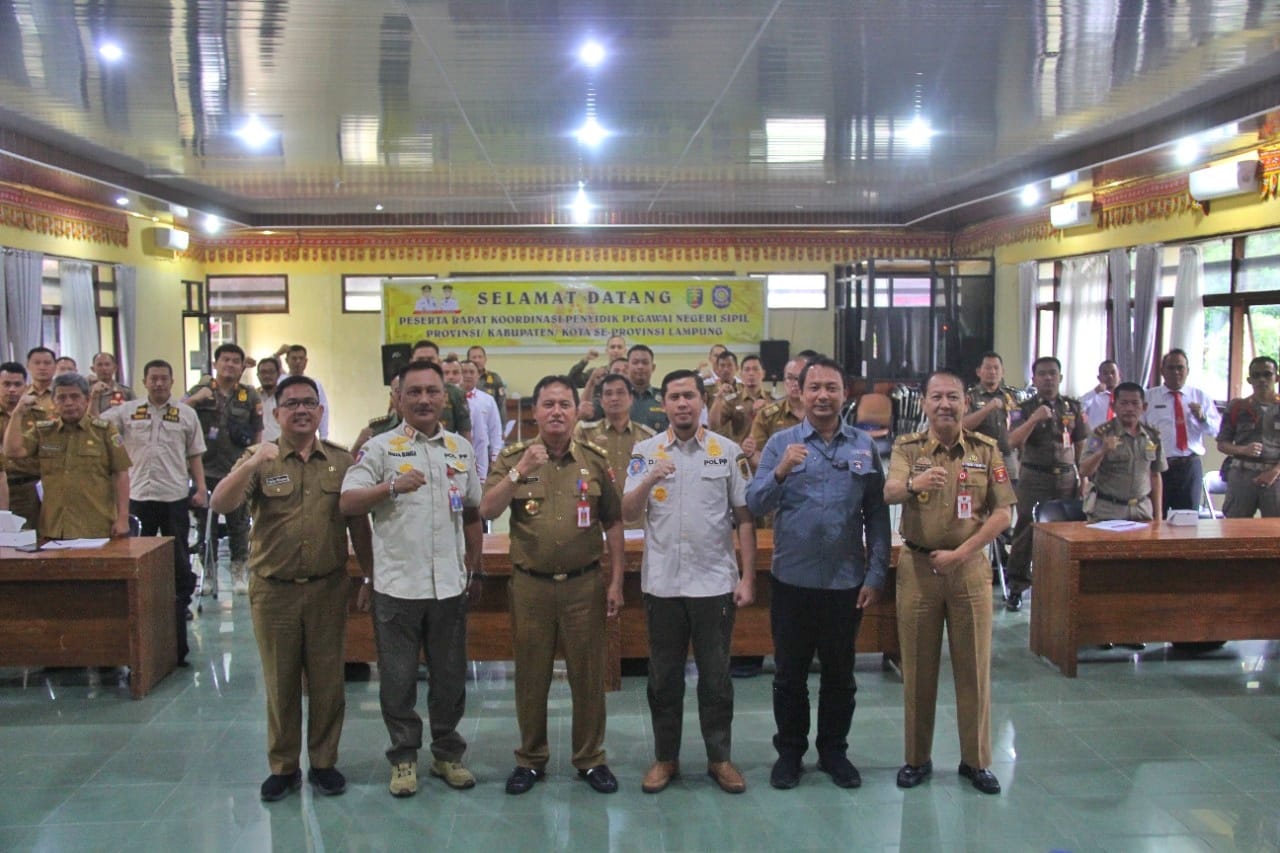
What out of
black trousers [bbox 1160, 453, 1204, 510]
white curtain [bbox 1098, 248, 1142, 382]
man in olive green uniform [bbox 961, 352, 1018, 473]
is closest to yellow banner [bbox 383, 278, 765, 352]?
white curtain [bbox 1098, 248, 1142, 382]

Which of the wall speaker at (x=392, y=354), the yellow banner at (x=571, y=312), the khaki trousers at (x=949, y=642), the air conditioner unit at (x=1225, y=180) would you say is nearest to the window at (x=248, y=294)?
the yellow banner at (x=571, y=312)

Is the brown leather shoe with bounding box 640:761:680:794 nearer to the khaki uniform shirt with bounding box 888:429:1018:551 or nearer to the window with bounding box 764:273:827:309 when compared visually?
the khaki uniform shirt with bounding box 888:429:1018:551

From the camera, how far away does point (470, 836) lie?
11.5ft

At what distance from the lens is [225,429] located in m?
6.96

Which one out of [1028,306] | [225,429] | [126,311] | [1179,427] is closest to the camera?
[225,429]

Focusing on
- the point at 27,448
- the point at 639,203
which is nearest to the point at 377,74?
the point at 27,448

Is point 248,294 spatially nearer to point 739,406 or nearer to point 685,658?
point 739,406

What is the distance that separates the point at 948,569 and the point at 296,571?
2304mm

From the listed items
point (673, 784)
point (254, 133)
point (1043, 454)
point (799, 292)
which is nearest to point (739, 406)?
point (1043, 454)

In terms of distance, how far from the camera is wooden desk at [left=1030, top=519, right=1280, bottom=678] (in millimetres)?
5156

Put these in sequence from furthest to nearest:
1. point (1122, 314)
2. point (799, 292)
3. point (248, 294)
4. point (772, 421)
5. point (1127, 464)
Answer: point (799, 292) → point (248, 294) → point (1122, 314) → point (772, 421) → point (1127, 464)

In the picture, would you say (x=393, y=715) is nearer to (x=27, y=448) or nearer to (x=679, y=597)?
(x=679, y=597)

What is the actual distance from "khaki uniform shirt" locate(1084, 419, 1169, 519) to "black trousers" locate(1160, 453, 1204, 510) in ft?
4.84

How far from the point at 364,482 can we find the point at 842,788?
2076 millimetres
